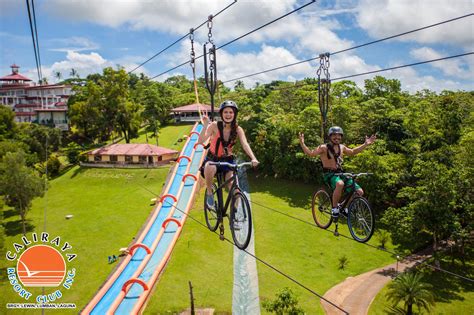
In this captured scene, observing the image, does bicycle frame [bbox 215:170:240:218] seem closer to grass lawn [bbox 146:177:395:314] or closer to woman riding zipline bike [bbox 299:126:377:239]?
woman riding zipline bike [bbox 299:126:377:239]

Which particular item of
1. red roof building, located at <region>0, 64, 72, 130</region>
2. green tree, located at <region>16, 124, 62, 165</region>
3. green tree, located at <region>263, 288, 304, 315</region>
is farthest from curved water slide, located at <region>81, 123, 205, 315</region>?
red roof building, located at <region>0, 64, 72, 130</region>

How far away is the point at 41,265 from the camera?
25.1 m

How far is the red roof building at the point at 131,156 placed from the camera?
57.9 meters

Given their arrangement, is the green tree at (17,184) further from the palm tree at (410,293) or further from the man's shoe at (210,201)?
the man's shoe at (210,201)

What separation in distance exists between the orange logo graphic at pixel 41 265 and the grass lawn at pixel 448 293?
82.0ft

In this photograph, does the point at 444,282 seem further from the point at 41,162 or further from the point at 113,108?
the point at 41,162

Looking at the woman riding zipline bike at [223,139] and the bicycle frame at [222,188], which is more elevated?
the woman riding zipline bike at [223,139]

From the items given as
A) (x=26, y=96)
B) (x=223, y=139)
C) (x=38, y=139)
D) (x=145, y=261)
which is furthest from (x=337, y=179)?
(x=26, y=96)

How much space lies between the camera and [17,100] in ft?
351

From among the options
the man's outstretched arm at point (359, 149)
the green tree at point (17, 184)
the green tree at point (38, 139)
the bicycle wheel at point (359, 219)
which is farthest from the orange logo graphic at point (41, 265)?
the green tree at point (38, 139)

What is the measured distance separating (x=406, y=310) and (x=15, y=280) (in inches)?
1403

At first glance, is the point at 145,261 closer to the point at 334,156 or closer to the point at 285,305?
the point at 285,305

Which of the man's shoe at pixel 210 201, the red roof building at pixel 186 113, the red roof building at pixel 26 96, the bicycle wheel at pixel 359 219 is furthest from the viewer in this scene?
the red roof building at pixel 26 96

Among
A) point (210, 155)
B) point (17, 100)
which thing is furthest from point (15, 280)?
point (17, 100)
